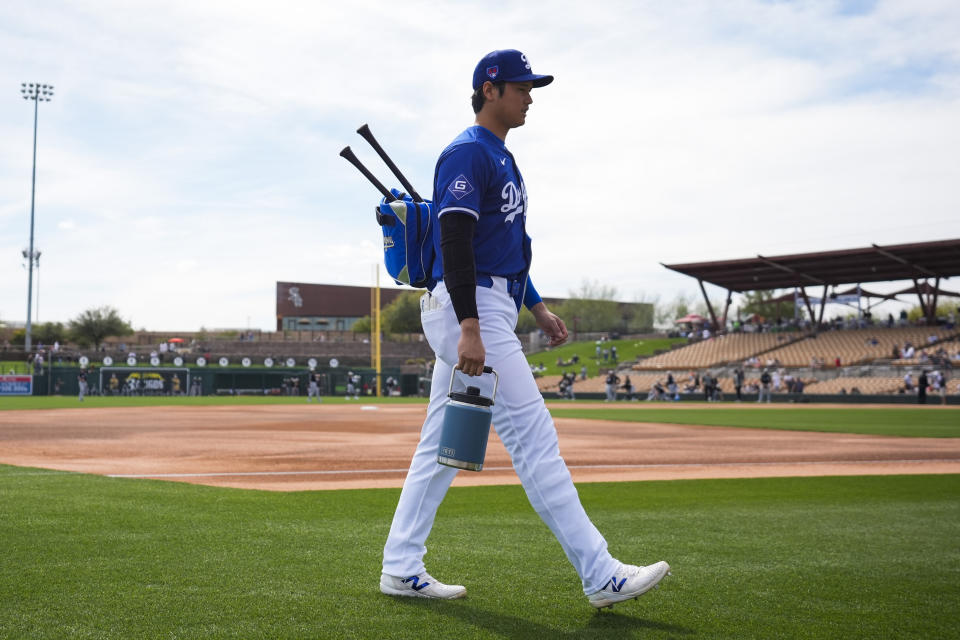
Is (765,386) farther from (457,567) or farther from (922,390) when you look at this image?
(457,567)

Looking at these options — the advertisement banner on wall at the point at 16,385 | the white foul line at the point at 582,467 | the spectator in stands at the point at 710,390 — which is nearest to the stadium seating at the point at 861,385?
the spectator in stands at the point at 710,390

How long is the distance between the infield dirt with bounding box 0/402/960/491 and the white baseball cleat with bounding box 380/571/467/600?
4343 millimetres

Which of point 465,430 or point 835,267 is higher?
point 835,267

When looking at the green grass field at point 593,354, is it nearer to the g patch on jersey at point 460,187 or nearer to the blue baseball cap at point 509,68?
the blue baseball cap at point 509,68

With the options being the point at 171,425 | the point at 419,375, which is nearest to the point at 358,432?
the point at 171,425

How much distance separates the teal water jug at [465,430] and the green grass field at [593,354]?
53.2 meters

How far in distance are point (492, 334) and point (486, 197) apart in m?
0.54

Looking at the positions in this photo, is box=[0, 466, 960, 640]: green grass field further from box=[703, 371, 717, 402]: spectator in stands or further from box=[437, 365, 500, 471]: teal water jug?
box=[703, 371, 717, 402]: spectator in stands

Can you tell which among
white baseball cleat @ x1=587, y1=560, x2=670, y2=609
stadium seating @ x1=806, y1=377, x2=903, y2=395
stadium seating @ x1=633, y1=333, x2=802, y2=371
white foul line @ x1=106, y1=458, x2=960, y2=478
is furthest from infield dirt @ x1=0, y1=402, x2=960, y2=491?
stadium seating @ x1=633, y1=333, x2=802, y2=371

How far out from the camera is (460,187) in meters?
3.15

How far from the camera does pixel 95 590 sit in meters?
3.27

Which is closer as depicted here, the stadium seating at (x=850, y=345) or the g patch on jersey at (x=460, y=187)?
the g patch on jersey at (x=460, y=187)

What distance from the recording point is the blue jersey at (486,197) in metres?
3.17

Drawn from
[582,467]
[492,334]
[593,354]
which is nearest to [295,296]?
[593,354]
